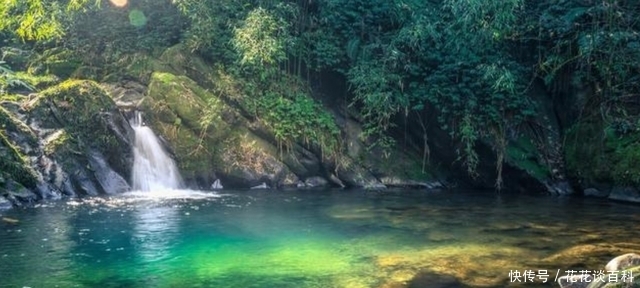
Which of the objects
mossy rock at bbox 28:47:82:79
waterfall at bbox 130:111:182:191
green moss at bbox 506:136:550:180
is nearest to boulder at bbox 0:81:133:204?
waterfall at bbox 130:111:182:191

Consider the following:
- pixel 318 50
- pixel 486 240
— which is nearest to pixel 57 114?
pixel 318 50

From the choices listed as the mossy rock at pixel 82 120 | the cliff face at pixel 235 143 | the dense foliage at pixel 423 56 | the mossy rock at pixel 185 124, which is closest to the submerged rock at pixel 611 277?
the dense foliage at pixel 423 56

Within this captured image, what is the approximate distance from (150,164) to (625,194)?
1398cm

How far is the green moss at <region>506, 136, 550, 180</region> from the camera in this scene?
17.4m

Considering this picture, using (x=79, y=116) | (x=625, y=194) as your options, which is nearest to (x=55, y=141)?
(x=79, y=116)

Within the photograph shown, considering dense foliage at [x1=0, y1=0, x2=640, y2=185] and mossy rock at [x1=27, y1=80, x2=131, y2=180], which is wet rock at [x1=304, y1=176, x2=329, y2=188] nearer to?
dense foliage at [x1=0, y1=0, x2=640, y2=185]

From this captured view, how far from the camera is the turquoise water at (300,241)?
7449 mm

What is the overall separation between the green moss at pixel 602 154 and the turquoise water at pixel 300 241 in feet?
4.75

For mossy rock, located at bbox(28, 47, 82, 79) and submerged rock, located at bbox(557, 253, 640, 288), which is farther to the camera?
mossy rock, located at bbox(28, 47, 82, 79)

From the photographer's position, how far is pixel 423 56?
60.8ft

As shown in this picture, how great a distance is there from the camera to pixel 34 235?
9.80m

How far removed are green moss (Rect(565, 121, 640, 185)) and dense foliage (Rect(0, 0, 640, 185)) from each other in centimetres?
30

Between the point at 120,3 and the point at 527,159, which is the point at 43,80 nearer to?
the point at 120,3

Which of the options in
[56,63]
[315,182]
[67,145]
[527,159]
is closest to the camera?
[67,145]
